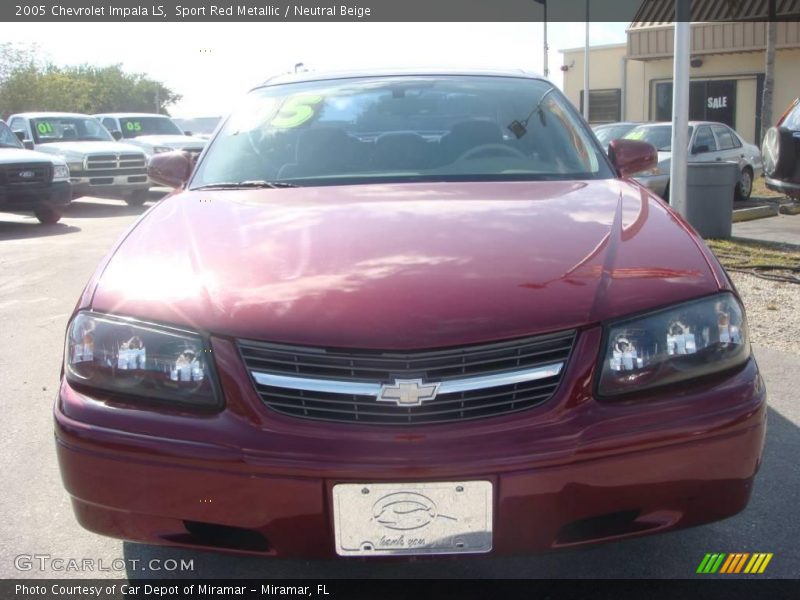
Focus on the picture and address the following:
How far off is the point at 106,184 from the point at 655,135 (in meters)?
9.55

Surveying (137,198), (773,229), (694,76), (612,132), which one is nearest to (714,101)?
(694,76)

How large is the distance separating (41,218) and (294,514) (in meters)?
12.7

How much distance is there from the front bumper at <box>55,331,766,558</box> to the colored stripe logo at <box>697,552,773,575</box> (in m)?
0.50

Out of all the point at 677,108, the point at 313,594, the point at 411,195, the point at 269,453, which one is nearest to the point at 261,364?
the point at 269,453

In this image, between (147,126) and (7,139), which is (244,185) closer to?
(7,139)

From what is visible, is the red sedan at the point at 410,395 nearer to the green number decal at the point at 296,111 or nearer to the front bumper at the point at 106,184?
the green number decal at the point at 296,111

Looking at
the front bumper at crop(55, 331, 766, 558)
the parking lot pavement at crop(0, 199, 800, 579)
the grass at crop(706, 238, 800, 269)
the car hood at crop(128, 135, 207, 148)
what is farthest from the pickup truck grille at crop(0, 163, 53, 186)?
the front bumper at crop(55, 331, 766, 558)

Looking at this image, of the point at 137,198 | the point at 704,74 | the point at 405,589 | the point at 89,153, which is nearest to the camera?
the point at 405,589

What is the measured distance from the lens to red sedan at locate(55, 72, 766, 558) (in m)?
2.12

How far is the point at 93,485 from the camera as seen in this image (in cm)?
225

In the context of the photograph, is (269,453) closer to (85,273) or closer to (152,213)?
(152,213)

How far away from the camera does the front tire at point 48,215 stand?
13281 mm

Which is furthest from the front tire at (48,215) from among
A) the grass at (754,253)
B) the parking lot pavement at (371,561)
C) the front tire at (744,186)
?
the front tire at (744,186)

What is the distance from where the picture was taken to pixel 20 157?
505 inches
